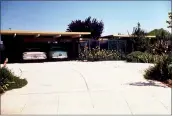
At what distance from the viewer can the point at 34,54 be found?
21.0 m

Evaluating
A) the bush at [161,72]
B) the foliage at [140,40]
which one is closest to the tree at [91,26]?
the foliage at [140,40]

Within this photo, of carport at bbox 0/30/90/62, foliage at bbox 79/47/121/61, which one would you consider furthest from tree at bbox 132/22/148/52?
carport at bbox 0/30/90/62

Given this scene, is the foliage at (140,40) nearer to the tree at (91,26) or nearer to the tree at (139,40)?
the tree at (139,40)

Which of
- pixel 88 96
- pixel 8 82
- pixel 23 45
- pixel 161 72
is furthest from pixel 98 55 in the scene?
pixel 88 96

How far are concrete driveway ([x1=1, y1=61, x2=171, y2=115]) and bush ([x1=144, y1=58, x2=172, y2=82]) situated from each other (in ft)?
2.07

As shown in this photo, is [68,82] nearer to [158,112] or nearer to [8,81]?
[8,81]

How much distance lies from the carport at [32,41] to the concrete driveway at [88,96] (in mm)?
9545

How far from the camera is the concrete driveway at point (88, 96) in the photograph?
6.63 metres

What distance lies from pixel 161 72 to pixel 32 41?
13.7 m

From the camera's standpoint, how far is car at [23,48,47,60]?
20.7m

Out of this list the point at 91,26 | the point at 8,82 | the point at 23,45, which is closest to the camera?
the point at 8,82

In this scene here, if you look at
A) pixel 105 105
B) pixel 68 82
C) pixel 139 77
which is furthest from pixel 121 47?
pixel 105 105

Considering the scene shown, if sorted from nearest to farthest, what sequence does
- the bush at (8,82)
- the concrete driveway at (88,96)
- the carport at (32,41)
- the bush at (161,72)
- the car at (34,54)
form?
the concrete driveway at (88,96) → the bush at (8,82) → the bush at (161,72) → the carport at (32,41) → the car at (34,54)

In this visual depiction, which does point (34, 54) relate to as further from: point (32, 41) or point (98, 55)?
point (98, 55)
